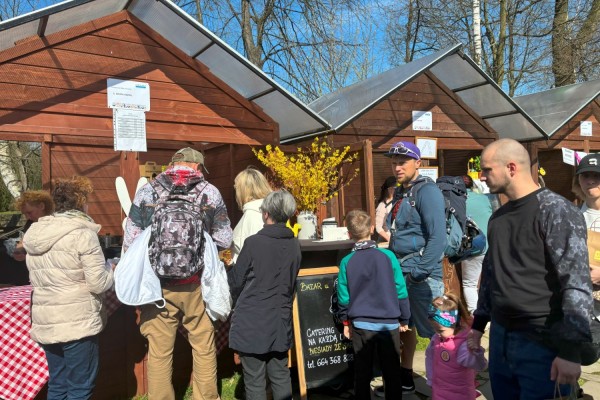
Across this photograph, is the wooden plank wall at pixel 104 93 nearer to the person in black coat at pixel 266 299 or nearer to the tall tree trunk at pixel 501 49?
the person in black coat at pixel 266 299

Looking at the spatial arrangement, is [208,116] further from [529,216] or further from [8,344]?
[529,216]

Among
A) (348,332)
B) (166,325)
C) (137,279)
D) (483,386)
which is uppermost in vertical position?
(137,279)

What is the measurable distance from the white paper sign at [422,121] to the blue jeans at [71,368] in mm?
4834

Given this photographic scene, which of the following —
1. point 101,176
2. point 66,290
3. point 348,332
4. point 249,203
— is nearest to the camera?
point 66,290

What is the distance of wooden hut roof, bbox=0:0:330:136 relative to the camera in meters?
3.85

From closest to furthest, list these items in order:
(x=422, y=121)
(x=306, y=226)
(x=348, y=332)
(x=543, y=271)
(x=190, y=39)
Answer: (x=543, y=271), (x=348, y=332), (x=190, y=39), (x=306, y=226), (x=422, y=121)

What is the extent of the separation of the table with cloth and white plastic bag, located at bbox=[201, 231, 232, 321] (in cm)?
123

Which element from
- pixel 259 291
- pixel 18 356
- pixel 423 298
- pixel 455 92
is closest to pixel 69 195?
pixel 18 356

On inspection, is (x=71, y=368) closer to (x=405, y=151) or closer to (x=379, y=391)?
(x=379, y=391)

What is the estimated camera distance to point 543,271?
204 cm

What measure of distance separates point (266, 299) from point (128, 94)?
242 cm

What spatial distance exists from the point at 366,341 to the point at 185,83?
3.00 meters

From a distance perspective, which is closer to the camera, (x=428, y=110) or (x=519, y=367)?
(x=519, y=367)

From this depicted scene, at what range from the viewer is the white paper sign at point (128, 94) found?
4426mm
